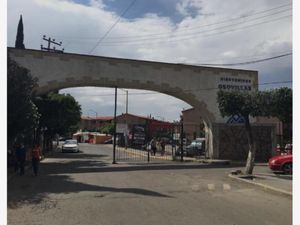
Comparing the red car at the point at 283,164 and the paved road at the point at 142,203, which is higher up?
the red car at the point at 283,164

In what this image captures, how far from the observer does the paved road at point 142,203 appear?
9.33 metres

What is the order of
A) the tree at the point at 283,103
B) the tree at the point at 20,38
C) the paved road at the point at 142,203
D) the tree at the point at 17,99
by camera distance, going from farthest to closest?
the tree at the point at 20,38
the tree at the point at 17,99
the tree at the point at 283,103
the paved road at the point at 142,203

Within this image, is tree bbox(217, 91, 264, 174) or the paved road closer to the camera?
the paved road

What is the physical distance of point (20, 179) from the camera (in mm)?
18000

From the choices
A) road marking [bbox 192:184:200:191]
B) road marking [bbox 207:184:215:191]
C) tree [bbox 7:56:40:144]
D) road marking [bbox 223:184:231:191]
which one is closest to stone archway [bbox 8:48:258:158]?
tree [bbox 7:56:40:144]

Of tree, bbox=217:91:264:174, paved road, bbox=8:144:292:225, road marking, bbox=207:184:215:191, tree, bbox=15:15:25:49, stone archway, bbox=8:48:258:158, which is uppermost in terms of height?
tree, bbox=15:15:25:49

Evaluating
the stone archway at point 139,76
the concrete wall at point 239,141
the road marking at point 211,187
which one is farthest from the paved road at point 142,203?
the concrete wall at point 239,141

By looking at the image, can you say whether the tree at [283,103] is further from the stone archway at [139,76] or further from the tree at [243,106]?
the stone archway at [139,76]

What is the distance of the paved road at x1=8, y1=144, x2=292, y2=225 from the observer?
30.6ft

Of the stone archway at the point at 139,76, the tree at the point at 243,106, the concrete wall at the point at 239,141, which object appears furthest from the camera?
the concrete wall at the point at 239,141

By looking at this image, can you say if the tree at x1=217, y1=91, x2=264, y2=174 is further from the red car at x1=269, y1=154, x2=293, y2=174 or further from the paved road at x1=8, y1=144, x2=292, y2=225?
the paved road at x1=8, y1=144, x2=292, y2=225

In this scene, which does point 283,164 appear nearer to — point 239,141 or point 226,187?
point 226,187

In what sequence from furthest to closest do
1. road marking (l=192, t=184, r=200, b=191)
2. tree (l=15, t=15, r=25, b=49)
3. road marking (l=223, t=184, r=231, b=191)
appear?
tree (l=15, t=15, r=25, b=49) → road marking (l=223, t=184, r=231, b=191) → road marking (l=192, t=184, r=200, b=191)
